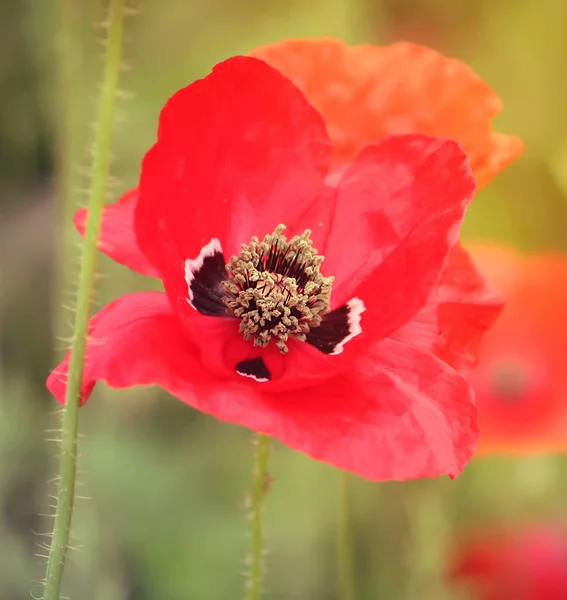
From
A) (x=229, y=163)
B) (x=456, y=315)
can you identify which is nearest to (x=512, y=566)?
(x=456, y=315)

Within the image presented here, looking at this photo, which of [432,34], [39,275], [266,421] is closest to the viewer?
[266,421]

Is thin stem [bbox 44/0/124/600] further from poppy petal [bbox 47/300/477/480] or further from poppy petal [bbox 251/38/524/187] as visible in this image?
poppy petal [bbox 251/38/524/187]

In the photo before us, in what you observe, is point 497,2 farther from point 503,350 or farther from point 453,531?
point 453,531

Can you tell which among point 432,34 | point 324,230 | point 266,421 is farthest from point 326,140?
point 432,34

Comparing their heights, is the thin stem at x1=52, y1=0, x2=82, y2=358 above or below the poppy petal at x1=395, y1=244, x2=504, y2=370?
above

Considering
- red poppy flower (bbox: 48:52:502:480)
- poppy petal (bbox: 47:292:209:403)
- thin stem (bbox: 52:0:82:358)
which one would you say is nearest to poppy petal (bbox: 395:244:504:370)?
red poppy flower (bbox: 48:52:502:480)

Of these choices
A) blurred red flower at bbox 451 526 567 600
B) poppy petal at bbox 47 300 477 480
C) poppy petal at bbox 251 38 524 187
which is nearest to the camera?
poppy petal at bbox 47 300 477 480

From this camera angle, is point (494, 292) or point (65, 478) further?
point (494, 292)
